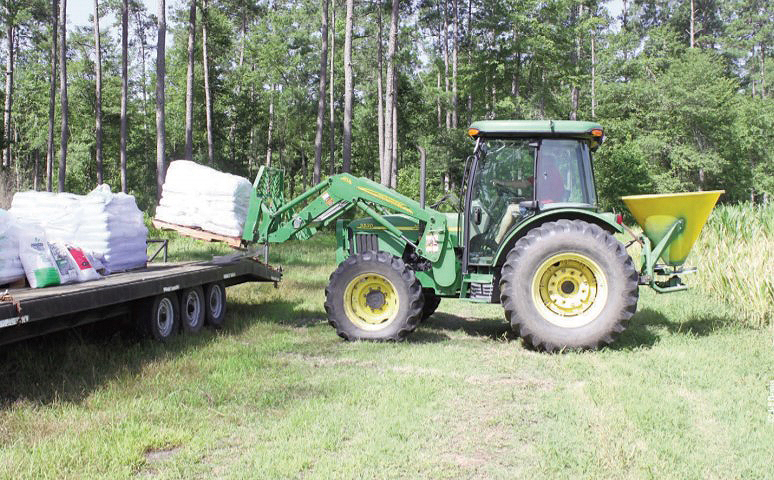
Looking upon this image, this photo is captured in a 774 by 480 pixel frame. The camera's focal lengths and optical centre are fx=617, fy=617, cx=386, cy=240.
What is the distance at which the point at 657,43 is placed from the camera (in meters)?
45.8

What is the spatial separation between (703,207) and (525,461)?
4.43 meters

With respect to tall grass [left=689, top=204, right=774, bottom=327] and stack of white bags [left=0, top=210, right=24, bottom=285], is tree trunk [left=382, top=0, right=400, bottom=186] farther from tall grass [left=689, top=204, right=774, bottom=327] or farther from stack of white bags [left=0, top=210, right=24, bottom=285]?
stack of white bags [left=0, top=210, right=24, bottom=285]

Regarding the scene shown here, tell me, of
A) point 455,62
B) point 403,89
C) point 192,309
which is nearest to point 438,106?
point 403,89

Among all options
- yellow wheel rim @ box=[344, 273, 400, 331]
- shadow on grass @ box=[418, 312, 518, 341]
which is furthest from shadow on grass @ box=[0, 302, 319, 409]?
shadow on grass @ box=[418, 312, 518, 341]

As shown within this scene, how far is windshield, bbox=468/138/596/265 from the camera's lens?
717 cm

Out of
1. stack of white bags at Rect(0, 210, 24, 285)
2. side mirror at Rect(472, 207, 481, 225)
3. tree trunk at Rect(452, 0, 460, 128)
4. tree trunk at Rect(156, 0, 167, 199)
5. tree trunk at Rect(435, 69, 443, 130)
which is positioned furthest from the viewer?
tree trunk at Rect(435, 69, 443, 130)

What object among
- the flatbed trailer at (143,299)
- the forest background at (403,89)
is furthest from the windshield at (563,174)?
the forest background at (403,89)

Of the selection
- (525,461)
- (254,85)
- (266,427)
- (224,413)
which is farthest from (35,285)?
(254,85)

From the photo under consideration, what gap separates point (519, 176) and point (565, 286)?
54.9 inches

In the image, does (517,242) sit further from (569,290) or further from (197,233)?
(197,233)

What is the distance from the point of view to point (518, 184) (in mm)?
7305

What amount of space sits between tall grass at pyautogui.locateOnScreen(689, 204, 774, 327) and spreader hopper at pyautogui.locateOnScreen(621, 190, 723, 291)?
169 cm

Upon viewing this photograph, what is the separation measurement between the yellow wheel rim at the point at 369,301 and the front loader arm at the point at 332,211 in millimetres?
646

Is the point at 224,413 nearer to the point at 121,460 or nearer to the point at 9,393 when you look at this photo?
the point at 121,460
